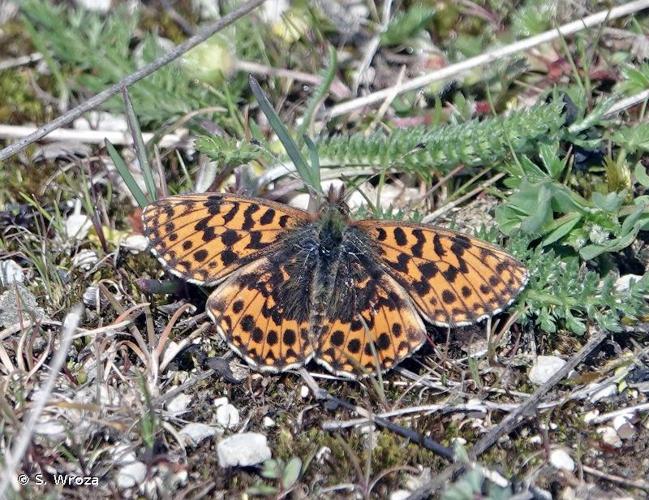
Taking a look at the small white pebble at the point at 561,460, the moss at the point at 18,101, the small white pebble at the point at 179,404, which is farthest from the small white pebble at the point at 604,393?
the moss at the point at 18,101

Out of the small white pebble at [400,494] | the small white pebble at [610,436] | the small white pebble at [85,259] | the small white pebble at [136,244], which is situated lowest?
the small white pebble at [610,436]

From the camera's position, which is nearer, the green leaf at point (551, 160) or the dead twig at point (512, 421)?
the dead twig at point (512, 421)

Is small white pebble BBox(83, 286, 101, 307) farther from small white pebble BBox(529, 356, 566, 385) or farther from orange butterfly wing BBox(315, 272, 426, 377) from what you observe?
small white pebble BBox(529, 356, 566, 385)

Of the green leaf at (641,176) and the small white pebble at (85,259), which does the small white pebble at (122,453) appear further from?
the green leaf at (641,176)

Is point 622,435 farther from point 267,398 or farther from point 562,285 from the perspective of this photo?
point 267,398

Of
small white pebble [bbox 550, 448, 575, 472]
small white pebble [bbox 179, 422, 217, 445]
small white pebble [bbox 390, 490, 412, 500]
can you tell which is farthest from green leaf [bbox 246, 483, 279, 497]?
small white pebble [bbox 550, 448, 575, 472]
